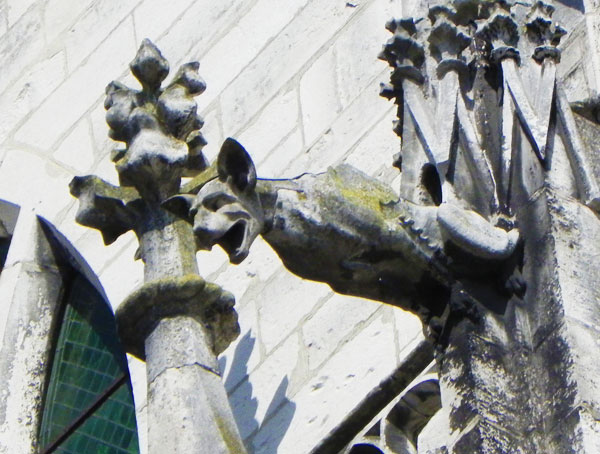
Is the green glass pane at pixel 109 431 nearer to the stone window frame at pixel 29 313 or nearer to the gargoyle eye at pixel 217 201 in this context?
the stone window frame at pixel 29 313

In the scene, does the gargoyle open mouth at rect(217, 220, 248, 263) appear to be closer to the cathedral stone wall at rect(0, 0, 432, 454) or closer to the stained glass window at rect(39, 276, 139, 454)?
the cathedral stone wall at rect(0, 0, 432, 454)

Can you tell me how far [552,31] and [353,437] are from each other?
104 cm

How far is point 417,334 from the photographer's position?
19.2ft

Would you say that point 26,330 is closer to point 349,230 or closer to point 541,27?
point 541,27

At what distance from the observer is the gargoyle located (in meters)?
A: 4.59

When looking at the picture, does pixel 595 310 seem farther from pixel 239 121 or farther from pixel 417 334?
pixel 239 121

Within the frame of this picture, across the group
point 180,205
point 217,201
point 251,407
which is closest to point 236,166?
point 217,201

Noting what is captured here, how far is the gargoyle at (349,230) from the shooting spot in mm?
4594

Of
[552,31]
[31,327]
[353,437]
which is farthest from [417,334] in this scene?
[31,327]

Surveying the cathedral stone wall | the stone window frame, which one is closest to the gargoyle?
the cathedral stone wall

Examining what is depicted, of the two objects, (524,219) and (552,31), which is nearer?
(524,219)

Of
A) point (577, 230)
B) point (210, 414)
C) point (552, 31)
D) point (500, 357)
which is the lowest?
point (210, 414)

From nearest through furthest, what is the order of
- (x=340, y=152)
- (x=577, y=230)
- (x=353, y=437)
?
(x=577, y=230), (x=353, y=437), (x=340, y=152)

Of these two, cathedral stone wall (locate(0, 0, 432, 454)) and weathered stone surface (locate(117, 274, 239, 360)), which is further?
cathedral stone wall (locate(0, 0, 432, 454))
